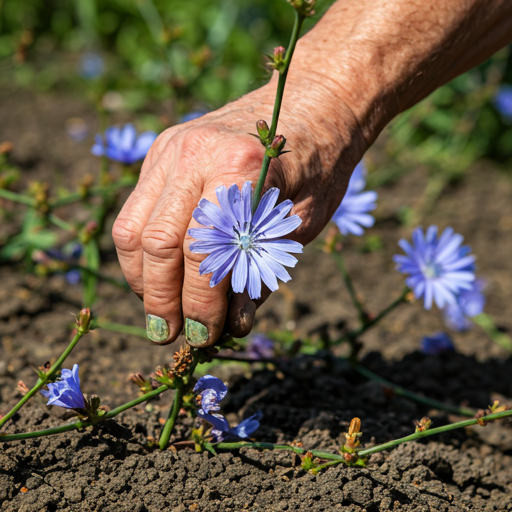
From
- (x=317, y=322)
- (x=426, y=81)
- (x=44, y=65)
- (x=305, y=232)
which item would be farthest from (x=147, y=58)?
(x=305, y=232)

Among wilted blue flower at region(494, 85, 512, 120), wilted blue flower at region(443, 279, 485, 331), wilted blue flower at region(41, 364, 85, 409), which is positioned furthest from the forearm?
wilted blue flower at region(494, 85, 512, 120)

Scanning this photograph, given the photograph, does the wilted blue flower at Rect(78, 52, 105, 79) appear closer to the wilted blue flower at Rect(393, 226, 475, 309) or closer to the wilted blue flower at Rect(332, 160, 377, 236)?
the wilted blue flower at Rect(332, 160, 377, 236)

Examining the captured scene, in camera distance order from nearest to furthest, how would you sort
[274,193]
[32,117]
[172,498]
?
[274,193] < [172,498] < [32,117]

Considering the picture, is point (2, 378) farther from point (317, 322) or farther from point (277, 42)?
point (277, 42)

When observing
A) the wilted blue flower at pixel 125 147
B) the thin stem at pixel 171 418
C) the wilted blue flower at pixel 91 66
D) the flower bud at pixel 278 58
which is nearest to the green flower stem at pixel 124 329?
the wilted blue flower at pixel 125 147

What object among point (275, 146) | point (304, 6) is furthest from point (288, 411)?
point (304, 6)
